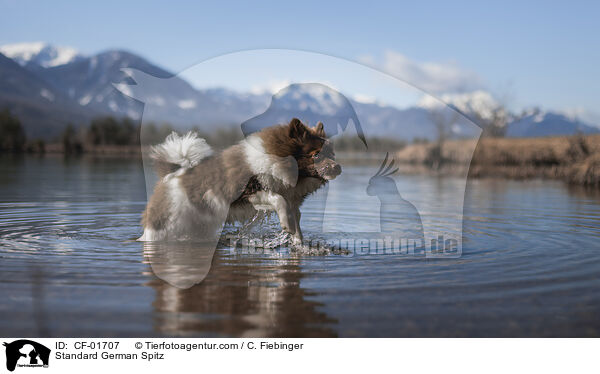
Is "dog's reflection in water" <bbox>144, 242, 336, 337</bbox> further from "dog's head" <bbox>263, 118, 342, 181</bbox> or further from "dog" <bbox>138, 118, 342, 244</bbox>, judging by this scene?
"dog's head" <bbox>263, 118, 342, 181</bbox>

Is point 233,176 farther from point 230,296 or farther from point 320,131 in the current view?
Result: point 230,296

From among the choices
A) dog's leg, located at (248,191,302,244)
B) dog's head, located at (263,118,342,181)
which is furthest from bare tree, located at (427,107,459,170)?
dog's leg, located at (248,191,302,244)

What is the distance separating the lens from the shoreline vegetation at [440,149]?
22.9ft

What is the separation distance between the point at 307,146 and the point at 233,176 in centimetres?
106

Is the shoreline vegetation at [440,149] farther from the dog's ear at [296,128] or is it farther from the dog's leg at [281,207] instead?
the dog's leg at [281,207]

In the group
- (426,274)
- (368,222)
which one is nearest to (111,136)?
(368,222)

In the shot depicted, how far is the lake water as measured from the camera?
3863 millimetres
